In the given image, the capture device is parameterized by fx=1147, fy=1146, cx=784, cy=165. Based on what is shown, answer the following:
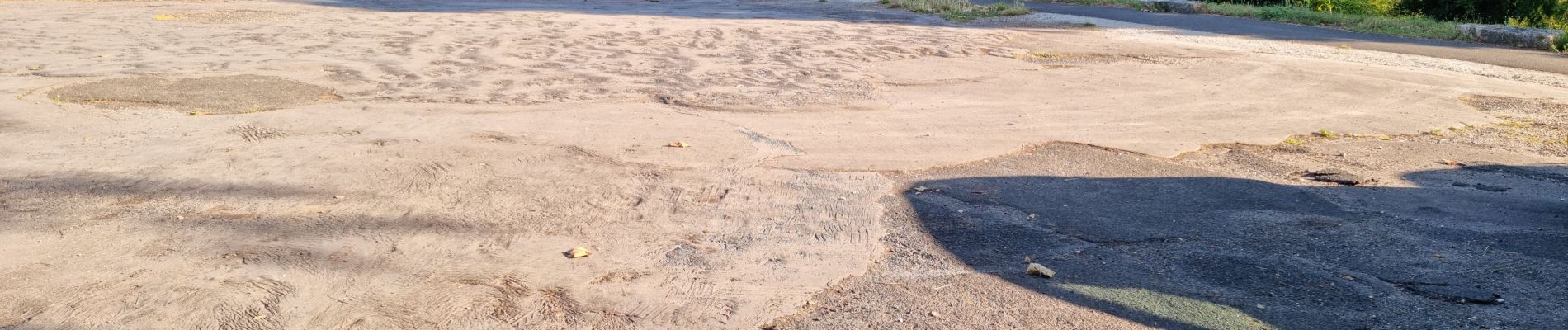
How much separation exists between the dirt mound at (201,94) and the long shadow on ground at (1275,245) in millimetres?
4753

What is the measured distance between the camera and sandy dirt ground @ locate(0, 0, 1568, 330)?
3.98 metres

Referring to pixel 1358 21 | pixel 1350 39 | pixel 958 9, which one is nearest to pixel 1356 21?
pixel 1358 21

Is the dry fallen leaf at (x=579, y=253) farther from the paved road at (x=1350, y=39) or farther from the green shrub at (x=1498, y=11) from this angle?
the green shrub at (x=1498, y=11)

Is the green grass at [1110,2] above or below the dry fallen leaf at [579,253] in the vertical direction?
above

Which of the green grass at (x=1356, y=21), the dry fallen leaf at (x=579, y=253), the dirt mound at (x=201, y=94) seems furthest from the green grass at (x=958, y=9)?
the dry fallen leaf at (x=579, y=253)

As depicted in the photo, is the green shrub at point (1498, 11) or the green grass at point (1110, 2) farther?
the green grass at point (1110, 2)

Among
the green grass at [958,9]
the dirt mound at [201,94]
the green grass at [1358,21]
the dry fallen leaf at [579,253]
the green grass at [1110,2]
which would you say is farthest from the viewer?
the green grass at [1110,2]

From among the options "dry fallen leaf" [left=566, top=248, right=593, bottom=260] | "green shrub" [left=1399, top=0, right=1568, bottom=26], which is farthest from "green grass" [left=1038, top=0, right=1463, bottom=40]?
"dry fallen leaf" [left=566, top=248, right=593, bottom=260]

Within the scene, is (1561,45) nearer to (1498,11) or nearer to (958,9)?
(1498,11)

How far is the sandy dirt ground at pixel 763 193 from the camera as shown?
3980 mm

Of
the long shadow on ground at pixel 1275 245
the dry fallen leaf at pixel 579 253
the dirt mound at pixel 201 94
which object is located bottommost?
the dry fallen leaf at pixel 579 253

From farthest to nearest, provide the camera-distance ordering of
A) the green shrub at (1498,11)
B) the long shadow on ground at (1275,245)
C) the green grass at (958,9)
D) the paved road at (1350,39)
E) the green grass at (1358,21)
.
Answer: the green grass at (958,9) < the green shrub at (1498,11) < the green grass at (1358,21) < the paved road at (1350,39) < the long shadow on ground at (1275,245)

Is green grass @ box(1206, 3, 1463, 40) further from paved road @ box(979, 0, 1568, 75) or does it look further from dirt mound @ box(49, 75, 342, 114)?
dirt mound @ box(49, 75, 342, 114)

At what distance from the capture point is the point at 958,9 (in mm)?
18375
